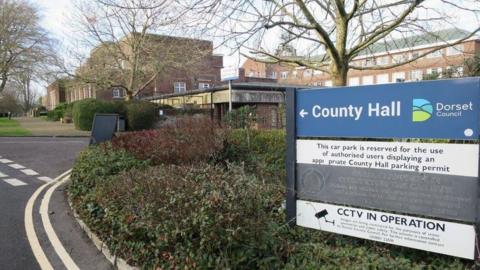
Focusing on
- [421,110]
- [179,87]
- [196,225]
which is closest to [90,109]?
[179,87]

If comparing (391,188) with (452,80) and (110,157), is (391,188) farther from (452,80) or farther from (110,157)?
(110,157)

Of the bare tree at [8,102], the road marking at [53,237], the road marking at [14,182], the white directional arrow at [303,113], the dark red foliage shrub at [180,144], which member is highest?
the bare tree at [8,102]

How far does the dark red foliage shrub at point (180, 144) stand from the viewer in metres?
8.27

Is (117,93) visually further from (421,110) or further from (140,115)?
(421,110)

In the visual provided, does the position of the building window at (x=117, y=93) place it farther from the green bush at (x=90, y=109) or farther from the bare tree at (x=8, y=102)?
the bare tree at (x=8, y=102)

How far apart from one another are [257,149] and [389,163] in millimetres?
7375

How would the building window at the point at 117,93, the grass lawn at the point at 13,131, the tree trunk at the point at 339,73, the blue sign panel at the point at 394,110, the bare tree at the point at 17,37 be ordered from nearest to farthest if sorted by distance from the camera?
the blue sign panel at the point at 394,110 → the tree trunk at the point at 339,73 → the grass lawn at the point at 13,131 → the bare tree at the point at 17,37 → the building window at the point at 117,93

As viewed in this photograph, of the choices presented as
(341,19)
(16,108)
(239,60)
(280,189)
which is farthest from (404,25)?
(16,108)

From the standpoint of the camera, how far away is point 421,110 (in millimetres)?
3586

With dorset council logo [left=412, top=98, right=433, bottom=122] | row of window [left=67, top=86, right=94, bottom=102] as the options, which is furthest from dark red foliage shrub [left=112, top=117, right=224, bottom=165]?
row of window [left=67, top=86, right=94, bottom=102]

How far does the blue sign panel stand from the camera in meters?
3.39

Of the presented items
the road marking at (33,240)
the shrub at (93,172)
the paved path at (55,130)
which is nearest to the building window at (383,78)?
the paved path at (55,130)

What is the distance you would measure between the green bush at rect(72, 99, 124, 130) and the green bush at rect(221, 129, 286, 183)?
20970 mm

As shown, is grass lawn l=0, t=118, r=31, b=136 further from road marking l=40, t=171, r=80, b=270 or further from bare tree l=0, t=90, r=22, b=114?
bare tree l=0, t=90, r=22, b=114
